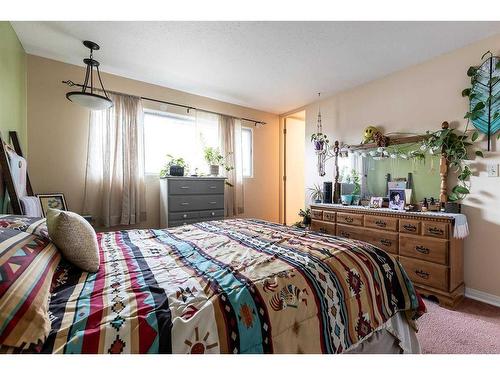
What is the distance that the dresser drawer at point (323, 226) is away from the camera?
308 cm

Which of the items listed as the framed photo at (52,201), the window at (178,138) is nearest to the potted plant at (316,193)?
the window at (178,138)

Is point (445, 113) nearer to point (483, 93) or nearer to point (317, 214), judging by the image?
point (483, 93)

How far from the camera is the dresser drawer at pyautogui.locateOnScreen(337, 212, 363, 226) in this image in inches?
110

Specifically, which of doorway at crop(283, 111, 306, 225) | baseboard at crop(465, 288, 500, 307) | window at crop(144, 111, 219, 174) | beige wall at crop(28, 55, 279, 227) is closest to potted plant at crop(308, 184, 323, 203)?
doorway at crop(283, 111, 306, 225)

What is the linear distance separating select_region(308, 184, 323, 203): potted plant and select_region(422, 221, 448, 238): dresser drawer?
145 centimetres

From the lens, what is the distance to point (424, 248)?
2283 millimetres

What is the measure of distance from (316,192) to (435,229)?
5.72ft

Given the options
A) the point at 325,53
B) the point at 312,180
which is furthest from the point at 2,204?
the point at 312,180

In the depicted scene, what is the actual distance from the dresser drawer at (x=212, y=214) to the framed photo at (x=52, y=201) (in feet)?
4.99

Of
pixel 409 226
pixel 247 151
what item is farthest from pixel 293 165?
pixel 409 226

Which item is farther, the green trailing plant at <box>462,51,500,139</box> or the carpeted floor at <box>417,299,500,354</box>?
the green trailing plant at <box>462,51,500,139</box>

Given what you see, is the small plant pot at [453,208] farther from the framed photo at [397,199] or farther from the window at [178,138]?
the window at [178,138]

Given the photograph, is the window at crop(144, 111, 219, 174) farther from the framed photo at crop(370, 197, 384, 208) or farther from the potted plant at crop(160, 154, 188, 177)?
the framed photo at crop(370, 197, 384, 208)

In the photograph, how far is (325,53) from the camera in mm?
2492
